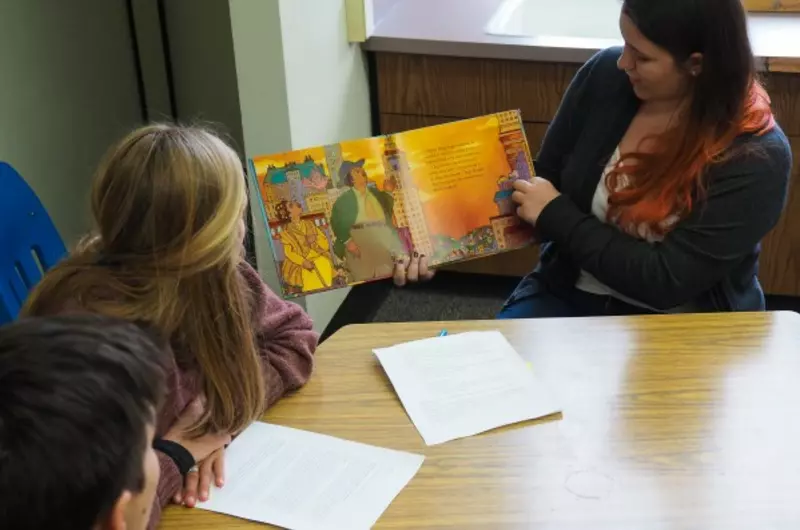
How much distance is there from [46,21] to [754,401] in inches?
72.0

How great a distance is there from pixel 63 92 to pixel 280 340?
1.30 meters

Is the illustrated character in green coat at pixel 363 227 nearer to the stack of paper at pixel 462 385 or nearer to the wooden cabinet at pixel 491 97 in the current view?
the stack of paper at pixel 462 385

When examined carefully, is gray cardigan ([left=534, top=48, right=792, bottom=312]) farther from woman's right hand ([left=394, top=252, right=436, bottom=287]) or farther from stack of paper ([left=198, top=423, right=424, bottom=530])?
stack of paper ([left=198, top=423, right=424, bottom=530])

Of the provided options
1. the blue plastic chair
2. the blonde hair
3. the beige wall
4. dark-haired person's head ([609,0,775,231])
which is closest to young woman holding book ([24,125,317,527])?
the blonde hair

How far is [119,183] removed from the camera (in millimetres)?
1228

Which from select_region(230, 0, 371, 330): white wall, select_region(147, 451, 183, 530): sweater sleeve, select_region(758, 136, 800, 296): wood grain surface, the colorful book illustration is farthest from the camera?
select_region(758, 136, 800, 296): wood grain surface

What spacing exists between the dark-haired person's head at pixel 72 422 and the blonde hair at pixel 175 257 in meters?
0.36

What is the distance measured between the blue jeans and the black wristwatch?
79 centimetres

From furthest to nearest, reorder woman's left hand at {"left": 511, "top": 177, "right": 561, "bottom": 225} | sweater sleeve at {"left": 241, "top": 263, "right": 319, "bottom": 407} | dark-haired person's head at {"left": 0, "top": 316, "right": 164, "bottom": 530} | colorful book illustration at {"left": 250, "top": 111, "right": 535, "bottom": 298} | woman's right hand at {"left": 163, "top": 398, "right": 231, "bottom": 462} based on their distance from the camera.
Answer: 1. woman's left hand at {"left": 511, "top": 177, "right": 561, "bottom": 225}
2. colorful book illustration at {"left": 250, "top": 111, "right": 535, "bottom": 298}
3. sweater sleeve at {"left": 241, "top": 263, "right": 319, "bottom": 407}
4. woman's right hand at {"left": 163, "top": 398, "right": 231, "bottom": 462}
5. dark-haired person's head at {"left": 0, "top": 316, "right": 164, "bottom": 530}

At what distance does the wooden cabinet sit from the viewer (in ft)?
8.29

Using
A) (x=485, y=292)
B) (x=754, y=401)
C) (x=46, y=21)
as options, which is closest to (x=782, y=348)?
(x=754, y=401)

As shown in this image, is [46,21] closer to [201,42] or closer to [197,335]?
[201,42]

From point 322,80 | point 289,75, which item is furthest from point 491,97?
point 289,75

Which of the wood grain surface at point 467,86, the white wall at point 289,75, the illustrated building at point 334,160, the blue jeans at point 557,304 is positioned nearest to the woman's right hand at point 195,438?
the illustrated building at point 334,160
